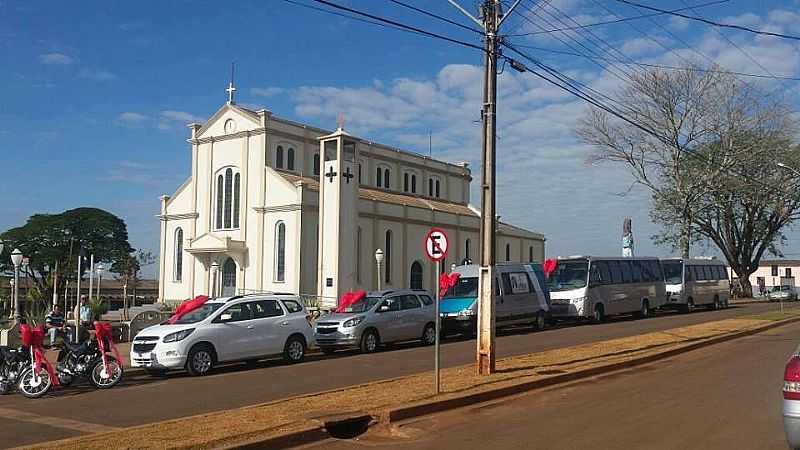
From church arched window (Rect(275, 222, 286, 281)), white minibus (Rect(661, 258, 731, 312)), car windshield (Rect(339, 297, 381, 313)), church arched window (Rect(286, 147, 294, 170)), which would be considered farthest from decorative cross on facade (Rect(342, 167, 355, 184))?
car windshield (Rect(339, 297, 381, 313))

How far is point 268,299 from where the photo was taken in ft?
61.8

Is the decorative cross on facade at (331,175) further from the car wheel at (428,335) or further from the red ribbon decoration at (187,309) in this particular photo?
the red ribbon decoration at (187,309)

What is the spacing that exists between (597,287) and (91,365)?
69.9 ft

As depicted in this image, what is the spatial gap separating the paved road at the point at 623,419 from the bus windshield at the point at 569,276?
1568cm

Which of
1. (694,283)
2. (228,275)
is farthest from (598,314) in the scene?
(228,275)

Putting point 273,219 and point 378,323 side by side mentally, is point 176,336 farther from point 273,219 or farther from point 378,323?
point 273,219

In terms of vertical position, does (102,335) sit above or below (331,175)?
below

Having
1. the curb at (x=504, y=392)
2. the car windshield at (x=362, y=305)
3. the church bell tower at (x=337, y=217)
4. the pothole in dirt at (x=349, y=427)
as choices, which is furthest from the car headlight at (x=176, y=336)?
the church bell tower at (x=337, y=217)

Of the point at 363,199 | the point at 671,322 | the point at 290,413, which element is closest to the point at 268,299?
the point at 290,413

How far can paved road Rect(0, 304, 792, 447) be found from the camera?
36.1ft

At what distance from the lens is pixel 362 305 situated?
2234 centimetres

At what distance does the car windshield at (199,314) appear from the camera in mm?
17578

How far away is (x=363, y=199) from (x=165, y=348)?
31.8 metres

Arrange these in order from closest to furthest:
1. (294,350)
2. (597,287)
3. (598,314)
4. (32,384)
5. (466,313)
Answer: (32,384), (294,350), (466,313), (597,287), (598,314)
